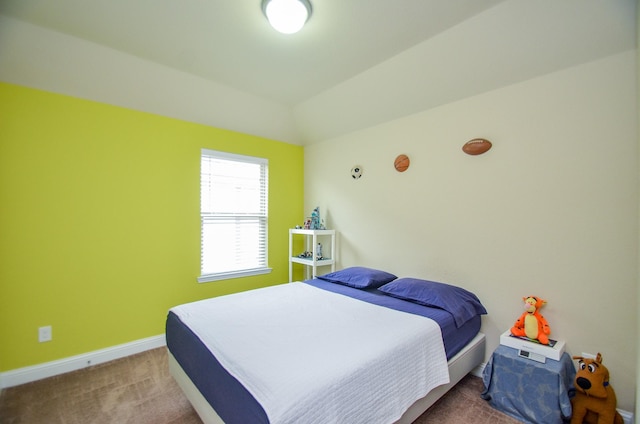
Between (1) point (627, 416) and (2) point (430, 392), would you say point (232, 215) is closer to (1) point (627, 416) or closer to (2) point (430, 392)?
(2) point (430, 392)

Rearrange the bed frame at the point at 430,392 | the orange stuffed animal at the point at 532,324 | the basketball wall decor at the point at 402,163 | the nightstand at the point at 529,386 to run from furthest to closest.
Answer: the basketball wall decor at the point at 402,163, the orange stuffed animal at the point at 532,324, the nightstand at the point at 529,386, the bed frame at the point at 430,392

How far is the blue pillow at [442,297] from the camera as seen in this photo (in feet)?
6.78

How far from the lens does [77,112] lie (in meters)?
2.41

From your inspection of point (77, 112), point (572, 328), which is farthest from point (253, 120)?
point (572, 328)

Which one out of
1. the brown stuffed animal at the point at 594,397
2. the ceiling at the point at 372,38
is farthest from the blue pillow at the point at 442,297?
the ceiling at the point at 372,38

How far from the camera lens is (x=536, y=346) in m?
1.80

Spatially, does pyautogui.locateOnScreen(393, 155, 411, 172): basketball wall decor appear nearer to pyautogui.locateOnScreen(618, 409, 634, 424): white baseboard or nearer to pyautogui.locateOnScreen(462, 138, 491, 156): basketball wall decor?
pyautogui.locateOnScreen(462, 138, 491, 156): basketball wall decor

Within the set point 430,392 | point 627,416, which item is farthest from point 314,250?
point 627,416

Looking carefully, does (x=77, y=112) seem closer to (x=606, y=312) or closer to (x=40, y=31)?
(x=40, y=31)

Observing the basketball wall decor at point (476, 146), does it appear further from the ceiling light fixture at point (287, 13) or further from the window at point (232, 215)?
the window at point (232, 215)

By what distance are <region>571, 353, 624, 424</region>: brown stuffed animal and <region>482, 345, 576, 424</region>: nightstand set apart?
0.26ft

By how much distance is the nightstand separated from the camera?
1.65 meters

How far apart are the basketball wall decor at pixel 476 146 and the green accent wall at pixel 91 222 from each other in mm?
2556

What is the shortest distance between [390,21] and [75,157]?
2.78m
